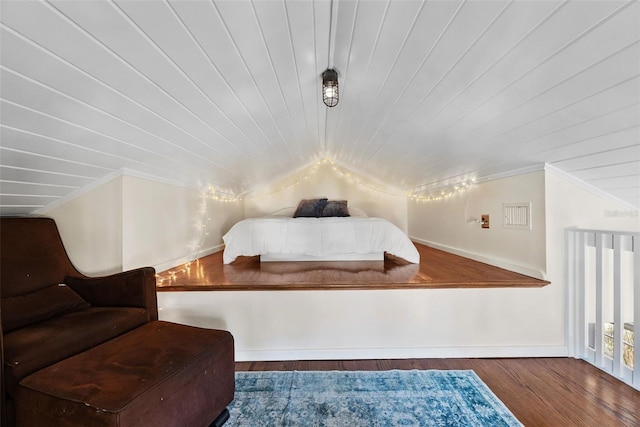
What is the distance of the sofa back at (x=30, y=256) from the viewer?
59.3 inches

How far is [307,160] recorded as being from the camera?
14.5 ft

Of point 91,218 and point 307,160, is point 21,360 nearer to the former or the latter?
point 91,218

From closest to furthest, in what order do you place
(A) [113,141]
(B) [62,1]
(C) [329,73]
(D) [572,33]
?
1. (B) [62,1]
2. (D) [572,33]
3. (A) [113,141]
4. (C) [329,73]

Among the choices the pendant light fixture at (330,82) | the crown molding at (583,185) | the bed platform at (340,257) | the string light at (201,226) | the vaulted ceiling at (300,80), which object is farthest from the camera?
the bed platform at (340,257)

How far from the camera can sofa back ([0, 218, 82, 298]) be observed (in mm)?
1506

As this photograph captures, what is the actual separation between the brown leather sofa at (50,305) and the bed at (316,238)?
111 cm

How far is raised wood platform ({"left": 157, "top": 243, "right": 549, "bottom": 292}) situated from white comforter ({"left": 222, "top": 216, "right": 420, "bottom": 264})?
138mm

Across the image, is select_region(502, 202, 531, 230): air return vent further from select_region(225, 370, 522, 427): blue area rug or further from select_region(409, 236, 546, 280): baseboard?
select_region(225, 370, 522, 427): blue area rug

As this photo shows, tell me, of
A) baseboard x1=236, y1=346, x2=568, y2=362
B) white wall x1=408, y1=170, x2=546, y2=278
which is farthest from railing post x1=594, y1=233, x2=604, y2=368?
white wall x1=408, y1=170, x2=546, y2=278

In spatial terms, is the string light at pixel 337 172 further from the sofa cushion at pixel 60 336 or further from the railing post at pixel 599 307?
the sofa cushion at pixel 60 336

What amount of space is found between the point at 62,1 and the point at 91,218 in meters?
1.61

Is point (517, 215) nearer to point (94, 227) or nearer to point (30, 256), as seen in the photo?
point (94, 227)

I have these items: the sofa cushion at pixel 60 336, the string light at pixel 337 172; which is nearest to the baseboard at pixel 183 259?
the sofa cushion at pixel 60 336

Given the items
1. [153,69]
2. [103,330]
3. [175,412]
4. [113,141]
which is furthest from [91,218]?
[175,412]
